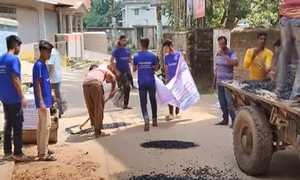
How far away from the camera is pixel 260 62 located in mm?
7543

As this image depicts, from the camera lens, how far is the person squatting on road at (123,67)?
454 inches

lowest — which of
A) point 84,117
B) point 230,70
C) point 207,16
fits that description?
point 84,117

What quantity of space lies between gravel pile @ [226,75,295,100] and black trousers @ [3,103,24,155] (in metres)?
3.06

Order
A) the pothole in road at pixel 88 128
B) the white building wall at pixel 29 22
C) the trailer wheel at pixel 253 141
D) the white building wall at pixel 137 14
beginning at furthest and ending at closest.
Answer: the white building wall at pixel 137 14 < the white building wall at pixel 29 22 < the pothole in road at pixel 88 128 < the trailer wheel at pixel 253 141

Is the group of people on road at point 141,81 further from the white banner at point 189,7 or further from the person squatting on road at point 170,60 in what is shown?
the white banner at point 189,7

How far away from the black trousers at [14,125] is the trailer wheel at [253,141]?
304 centimetres

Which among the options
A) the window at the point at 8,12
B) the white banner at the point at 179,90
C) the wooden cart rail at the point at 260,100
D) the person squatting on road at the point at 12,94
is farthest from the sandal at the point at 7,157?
the window at the point at 8,12

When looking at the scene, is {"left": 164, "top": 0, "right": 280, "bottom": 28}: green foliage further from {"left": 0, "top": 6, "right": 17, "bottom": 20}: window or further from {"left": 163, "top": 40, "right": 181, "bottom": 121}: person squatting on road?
{"left": 0, "top": 6, "right": 17, "bottom": 20}: window

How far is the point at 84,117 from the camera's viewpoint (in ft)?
34.9

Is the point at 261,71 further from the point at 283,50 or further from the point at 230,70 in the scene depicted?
the point at 283,50

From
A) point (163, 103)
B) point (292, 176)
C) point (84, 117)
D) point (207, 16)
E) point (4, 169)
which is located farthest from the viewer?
point (207, 16)

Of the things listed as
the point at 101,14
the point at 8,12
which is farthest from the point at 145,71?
the point at 101,14

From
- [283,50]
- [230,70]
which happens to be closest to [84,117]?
[230,70]

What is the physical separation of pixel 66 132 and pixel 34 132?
128 centimetres
